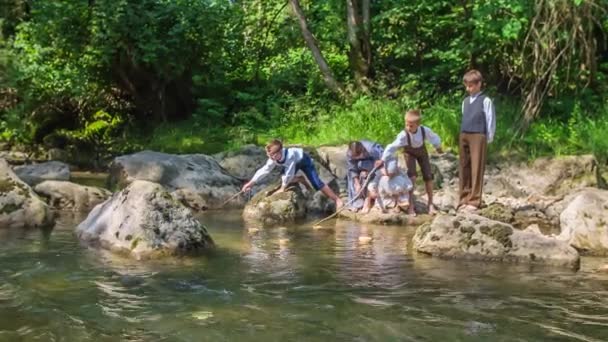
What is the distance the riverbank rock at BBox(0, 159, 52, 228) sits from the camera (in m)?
10.1

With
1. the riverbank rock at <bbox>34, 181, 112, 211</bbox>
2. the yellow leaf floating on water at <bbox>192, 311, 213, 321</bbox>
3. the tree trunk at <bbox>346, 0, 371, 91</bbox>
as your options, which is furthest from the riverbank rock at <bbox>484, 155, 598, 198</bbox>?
the yellow leaf floating on water at <bbox>192, 311, 213, 321</bbox>

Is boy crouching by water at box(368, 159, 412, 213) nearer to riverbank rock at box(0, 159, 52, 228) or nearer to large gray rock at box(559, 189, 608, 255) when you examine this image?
large gray rock at box(559, 189, 608, 255)

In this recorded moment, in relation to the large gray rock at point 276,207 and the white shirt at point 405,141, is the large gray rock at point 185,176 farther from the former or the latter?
the white shirt at point 405,141

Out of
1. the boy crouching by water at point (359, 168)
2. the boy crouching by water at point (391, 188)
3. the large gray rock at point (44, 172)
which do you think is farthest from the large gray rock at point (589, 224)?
the large gray rock at point (44, 172)

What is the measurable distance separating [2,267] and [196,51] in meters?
14.2

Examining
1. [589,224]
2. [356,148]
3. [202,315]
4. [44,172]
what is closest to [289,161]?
[356,148]

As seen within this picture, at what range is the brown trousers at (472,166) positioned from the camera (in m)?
9.95

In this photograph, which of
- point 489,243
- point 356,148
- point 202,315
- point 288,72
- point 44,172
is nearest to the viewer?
point 202,315

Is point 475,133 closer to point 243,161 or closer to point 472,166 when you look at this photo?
point 472,166

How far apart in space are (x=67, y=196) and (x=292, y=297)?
7340mm

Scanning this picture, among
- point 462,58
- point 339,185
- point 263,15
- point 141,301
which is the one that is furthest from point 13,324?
point 263,15

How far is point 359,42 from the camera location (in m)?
18.7

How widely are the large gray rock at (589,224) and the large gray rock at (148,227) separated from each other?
4122 millimetres

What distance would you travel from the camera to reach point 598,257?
789cm
